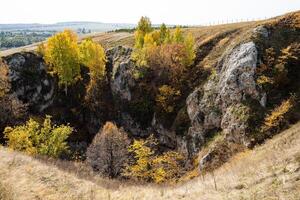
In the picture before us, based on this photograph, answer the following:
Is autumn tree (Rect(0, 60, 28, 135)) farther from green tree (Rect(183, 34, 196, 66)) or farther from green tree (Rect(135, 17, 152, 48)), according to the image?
green tree (Rect(183, 34, 196, 66))

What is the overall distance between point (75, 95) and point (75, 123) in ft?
25.3

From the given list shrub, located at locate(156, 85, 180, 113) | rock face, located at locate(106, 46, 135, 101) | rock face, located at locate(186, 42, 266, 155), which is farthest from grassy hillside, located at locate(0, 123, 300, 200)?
rock face, located at locate(106, 46, 135, 101)

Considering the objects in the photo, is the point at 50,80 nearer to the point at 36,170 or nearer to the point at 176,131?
the point at 176,131

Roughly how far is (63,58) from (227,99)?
157ft

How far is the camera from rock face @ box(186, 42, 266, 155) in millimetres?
59188

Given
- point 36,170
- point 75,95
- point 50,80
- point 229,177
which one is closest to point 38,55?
point 50,80

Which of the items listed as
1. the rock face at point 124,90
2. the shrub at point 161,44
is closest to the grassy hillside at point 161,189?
the rock face at point 124,90

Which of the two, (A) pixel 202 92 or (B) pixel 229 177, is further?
(A) pixel 202 92

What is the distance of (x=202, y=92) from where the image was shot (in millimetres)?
72250

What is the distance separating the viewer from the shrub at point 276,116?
52406 millimetres

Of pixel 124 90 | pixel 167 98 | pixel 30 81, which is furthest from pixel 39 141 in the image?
pixel 30 81

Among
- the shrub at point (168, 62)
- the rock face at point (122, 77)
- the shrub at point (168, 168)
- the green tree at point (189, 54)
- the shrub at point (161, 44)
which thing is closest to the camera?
the shrub at point (168, 168)

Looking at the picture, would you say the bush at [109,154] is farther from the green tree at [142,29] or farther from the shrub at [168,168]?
the green tree at [142,29]

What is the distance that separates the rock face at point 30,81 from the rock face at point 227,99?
136 ft
